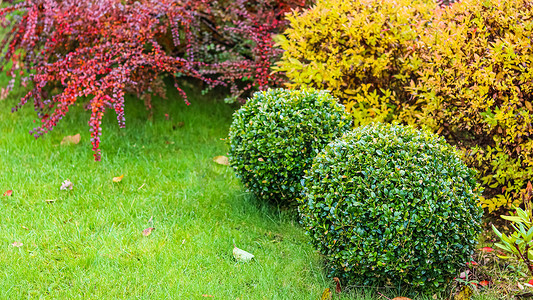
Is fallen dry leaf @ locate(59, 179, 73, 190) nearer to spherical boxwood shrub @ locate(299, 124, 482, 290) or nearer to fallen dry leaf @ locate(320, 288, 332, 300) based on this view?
spherical boxwood shrub @ locate(299, 124, 482, 290)

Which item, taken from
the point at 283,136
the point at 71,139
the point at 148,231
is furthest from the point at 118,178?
the point at 283,136

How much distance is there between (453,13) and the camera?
3400 mm

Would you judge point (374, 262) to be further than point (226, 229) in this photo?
No

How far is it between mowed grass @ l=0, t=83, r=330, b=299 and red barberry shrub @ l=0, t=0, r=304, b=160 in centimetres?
33

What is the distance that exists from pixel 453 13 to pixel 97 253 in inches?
111

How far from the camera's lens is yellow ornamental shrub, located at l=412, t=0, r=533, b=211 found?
3.10 m

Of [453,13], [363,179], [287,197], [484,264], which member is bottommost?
[484,264]

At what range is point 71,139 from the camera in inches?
184

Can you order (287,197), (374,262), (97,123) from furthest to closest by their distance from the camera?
(97,123)
(287,197)
(374,262)

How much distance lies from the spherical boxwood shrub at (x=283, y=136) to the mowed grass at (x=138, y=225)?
0.31 m

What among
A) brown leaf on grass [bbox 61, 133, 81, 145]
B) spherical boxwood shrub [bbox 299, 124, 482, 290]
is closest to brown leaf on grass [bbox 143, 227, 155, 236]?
spherical boxwood shrub [bbox 299, 124, 482, 290]

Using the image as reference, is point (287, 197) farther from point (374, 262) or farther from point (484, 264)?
point (484, 264)

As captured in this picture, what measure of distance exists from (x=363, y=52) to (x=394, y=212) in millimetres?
1615

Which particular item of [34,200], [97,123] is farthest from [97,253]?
[97,123]
